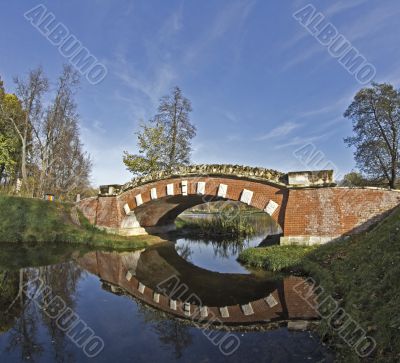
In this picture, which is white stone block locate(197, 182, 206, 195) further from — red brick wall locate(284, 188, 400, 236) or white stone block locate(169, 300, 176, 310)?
white stone block locate(169, 300, 176, 310)

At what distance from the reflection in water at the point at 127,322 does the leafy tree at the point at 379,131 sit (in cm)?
1997

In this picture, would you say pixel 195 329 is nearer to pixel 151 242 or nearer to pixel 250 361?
pixel 250 361

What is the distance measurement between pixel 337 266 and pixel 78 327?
6186 mm

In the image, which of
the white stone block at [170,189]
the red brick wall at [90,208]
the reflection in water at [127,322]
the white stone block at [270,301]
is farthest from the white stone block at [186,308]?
the red brick wall at [90,208]

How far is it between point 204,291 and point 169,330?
8.31 feet

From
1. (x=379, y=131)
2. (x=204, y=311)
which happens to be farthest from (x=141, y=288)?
(x=379, y=131)

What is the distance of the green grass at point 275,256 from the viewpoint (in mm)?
9883

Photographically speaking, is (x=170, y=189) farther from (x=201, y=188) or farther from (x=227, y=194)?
(x=227, y=194)

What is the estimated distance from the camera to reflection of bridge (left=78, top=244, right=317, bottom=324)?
641cm

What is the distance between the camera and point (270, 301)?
7.14 metres

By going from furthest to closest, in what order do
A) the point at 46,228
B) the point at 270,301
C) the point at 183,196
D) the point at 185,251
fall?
the point at 46,228
the point at 183,196
the point at 185,251
the point at 270,301

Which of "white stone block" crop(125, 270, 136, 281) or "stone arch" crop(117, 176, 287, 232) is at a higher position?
"stone arch" crop(117, 176, 287, 232)

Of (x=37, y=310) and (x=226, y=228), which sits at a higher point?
(x=226, y=228)

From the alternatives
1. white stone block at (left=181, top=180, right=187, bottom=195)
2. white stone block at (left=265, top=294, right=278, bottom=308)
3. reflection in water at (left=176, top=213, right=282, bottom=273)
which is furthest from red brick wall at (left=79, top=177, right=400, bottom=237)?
white stone block at (left=265, top=294, right=278, bottom=308)
